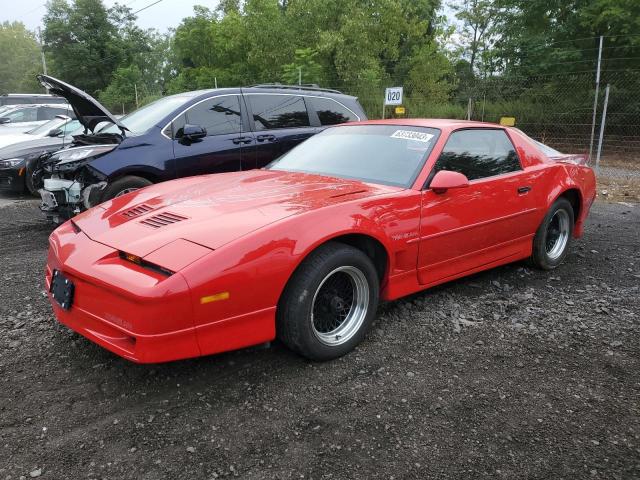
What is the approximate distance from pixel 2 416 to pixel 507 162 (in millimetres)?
3937

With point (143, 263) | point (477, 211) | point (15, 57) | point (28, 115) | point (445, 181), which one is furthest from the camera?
point (15, 57)

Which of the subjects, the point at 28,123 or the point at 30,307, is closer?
the point at 30,307

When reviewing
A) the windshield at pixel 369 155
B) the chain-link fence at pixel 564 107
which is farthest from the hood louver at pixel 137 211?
the chain-link fence at pixel 564 107

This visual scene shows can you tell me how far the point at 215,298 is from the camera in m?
2.50

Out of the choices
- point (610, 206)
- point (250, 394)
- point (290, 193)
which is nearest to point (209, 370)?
point (250, 394)

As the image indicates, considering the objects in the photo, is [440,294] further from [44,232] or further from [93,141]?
[44,232]

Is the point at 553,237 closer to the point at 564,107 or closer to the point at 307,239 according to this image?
the point at 307,239

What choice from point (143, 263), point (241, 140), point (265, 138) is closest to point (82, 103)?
point (241, 140)

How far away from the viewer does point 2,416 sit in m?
2.49

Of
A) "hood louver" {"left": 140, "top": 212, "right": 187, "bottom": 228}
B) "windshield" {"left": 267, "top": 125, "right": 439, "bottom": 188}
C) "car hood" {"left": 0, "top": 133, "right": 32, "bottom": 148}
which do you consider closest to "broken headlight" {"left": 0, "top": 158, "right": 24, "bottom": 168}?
"car hood" {"left": 0, "top": 133, "right": 32, "bottom": 148}

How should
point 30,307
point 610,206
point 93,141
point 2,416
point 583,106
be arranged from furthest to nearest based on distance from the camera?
point 583,106, point 610,206, point 93,141, point 30,307, point 2,416

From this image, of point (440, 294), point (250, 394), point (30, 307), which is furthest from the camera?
point (440, 294)

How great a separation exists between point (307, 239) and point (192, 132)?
336cm

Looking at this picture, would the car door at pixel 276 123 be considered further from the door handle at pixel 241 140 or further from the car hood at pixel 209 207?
the car hood at pixel 209 207
